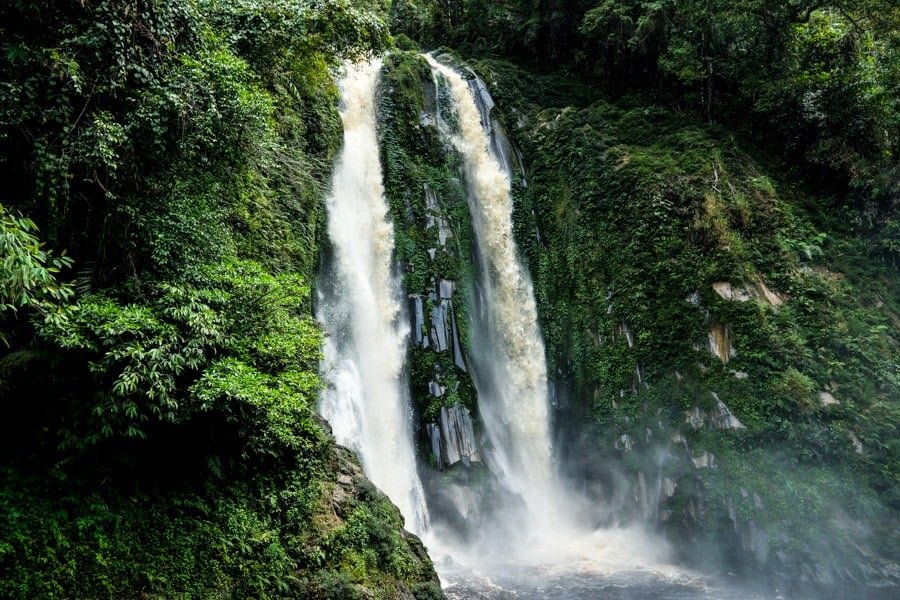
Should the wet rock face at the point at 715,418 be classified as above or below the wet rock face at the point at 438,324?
below

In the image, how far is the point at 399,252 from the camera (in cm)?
1617

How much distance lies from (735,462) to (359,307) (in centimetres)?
1058

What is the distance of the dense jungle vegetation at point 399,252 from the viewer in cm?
548

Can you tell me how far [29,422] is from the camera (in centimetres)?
546

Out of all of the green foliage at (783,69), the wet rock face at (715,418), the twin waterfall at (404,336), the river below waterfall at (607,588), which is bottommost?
the river below waterfall at (607,588)

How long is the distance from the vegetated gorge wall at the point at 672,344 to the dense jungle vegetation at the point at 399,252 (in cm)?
8

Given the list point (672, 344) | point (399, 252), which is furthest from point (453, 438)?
point (672, 344)

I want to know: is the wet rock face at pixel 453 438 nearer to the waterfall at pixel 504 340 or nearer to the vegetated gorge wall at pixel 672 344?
the vegetated gorge wall at pixel 672 344

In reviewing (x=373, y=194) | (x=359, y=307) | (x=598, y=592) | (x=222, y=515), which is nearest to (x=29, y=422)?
(x=222, y=515)

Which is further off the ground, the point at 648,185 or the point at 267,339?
the point at 648,185

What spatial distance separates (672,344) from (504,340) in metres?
5.13

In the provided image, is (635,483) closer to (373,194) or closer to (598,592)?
(598,592)

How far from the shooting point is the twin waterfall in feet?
43.1

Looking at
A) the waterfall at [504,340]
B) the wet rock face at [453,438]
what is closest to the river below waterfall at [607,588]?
the waterfall at [504,340]
